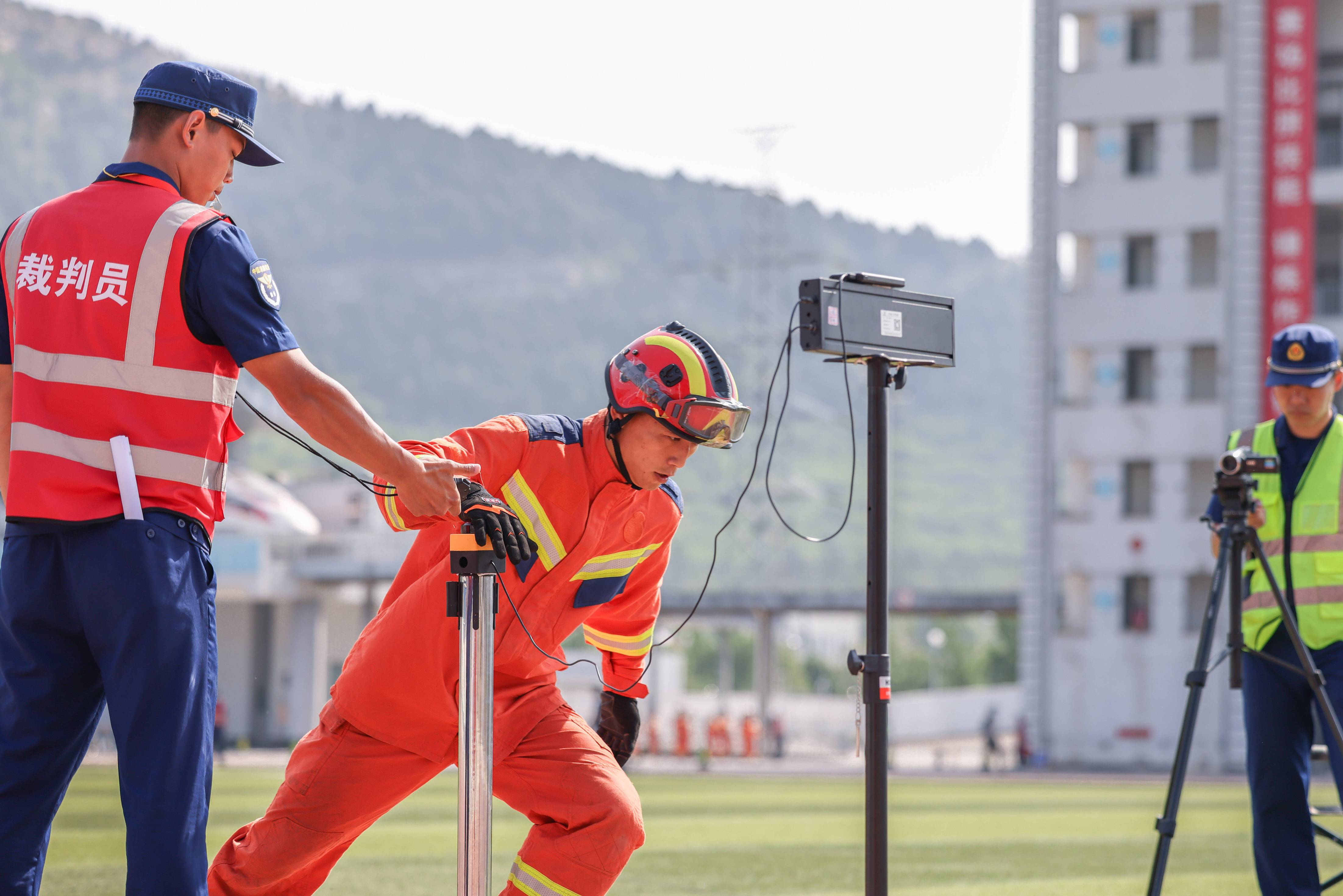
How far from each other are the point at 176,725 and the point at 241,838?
1087mm

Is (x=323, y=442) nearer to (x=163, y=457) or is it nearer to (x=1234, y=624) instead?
(x=163, y=457)

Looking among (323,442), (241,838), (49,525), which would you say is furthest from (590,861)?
(49,525)

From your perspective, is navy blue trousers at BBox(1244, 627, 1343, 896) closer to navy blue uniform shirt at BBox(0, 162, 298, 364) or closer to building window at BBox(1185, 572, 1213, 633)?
navy blue uniform shirt at BBox(0, 162, 298, 364)

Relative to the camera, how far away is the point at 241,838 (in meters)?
4.50

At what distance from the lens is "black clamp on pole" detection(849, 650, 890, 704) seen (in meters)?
4.70

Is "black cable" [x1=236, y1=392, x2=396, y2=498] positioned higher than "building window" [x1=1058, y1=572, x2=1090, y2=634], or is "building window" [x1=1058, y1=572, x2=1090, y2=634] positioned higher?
"black cable" [x1=236, y1=392, x2=396, y2=498]

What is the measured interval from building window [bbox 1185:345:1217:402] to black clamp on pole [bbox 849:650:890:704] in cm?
4206

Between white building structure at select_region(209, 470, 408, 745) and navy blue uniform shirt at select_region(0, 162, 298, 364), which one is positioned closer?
navy blue uniform shirt at select_region(0, 162, 298, 364)

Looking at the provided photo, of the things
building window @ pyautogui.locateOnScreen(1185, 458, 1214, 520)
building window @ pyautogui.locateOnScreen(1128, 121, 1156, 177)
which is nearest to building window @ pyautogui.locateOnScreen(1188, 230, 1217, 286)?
building window @ pyautogui.locateOnScreen(1128, 121, 1156, 177)

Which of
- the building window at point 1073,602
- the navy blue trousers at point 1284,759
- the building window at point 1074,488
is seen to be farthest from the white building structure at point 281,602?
the navy blue trousers at point 1284,759

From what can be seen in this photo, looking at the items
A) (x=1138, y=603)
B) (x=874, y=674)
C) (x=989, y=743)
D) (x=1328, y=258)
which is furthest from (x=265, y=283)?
(x=1328, y=258)

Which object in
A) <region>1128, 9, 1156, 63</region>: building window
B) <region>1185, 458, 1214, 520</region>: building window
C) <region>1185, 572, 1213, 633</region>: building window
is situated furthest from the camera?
<region>1128, 9, 1156, 63</region>: building window

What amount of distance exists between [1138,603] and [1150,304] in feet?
27.7

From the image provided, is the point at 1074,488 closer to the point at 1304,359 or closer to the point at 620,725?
the point at 1304,359
